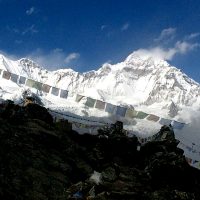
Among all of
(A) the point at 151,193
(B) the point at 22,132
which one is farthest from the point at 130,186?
(B) the point at 22,132

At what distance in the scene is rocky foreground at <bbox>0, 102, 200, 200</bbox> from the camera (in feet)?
108

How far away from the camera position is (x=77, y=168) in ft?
130

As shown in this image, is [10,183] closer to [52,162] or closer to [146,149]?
[52,162]

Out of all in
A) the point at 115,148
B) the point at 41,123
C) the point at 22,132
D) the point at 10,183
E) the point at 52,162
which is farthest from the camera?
the point at 115,148

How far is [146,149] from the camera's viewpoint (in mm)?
50438

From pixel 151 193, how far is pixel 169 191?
1.48 metres

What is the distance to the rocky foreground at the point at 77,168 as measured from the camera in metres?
33.0

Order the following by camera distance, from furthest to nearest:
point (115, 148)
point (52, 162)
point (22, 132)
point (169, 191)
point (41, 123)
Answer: point (115, 148) → point (41, 123) → point (22, 132) → point (52, 162) → point (169, 191)

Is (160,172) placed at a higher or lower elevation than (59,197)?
higher

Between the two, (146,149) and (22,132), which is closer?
(22,132)

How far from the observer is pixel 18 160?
1390 inches

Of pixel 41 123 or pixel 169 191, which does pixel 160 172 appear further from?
pixel 41 123

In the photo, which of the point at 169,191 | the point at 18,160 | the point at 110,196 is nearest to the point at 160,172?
the point at 169,191

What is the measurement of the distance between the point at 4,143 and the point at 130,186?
9969 millimetres
